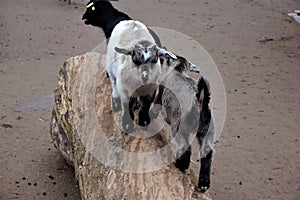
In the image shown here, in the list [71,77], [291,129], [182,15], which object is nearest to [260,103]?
[291,129]

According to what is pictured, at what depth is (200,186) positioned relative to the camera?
301 cm

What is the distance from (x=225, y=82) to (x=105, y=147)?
9.47ft

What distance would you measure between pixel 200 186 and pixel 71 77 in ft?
4.28

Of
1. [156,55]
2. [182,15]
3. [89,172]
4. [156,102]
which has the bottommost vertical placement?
[182,15]

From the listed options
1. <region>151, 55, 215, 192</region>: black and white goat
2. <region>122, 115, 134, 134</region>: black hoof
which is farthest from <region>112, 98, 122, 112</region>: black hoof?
<region>151, 55, 215, 192</region>: black and white goat

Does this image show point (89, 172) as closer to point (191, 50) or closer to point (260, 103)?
point (260, 103)

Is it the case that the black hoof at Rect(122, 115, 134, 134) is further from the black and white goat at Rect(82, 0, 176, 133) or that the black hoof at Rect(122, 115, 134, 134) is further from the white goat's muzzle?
the white goat's muzzle

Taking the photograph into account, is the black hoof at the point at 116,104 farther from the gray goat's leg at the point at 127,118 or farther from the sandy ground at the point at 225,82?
the sandy ground at the point at 225,82

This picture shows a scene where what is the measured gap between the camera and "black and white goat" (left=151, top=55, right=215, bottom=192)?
9.75 feet

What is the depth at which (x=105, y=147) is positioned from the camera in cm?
311

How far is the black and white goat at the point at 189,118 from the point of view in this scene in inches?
Result: 117

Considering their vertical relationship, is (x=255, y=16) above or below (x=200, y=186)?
below

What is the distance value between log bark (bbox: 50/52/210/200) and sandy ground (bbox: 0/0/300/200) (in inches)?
18.5

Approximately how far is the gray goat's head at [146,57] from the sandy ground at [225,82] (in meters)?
1.11
